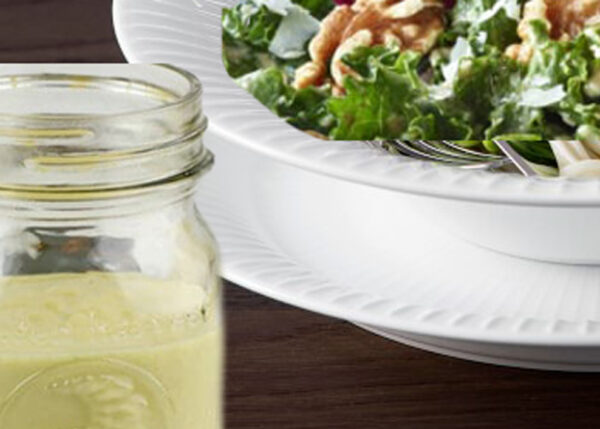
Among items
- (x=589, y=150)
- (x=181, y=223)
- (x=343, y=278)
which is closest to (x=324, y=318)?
(x=343, y=278)

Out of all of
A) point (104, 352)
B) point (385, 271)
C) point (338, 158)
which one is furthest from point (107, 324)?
point (385, 271)

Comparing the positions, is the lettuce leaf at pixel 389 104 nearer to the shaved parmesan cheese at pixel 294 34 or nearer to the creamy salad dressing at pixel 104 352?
the shaved parmesan cheese at pixel 294 34

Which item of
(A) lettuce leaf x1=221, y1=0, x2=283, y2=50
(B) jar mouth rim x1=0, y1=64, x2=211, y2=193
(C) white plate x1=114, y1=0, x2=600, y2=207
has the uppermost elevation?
(B) jar mouth rim x1=0, y1=64, x2=211, y2=193

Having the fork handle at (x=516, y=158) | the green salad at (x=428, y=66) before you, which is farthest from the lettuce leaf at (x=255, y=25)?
the fork handle at (x=516, y=158)

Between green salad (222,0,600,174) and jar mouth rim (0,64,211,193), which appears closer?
jar mouth rim (0,64,211,193)

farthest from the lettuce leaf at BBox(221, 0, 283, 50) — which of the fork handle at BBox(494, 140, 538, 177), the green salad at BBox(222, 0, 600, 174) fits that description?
the fork handle at BBox(494, 140, 538, 177)

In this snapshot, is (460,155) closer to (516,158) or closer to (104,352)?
(516,158)

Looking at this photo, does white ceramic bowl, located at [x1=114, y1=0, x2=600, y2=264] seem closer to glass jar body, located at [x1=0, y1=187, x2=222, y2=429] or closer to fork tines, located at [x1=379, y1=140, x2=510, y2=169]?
fork tines, located at [x1=379, y1=140, x2=510, y2=169]
